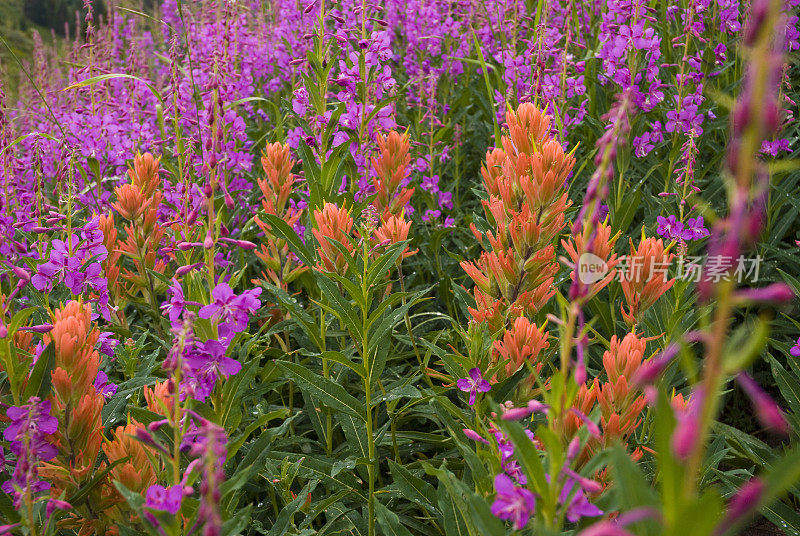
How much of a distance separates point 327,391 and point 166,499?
0.74 m

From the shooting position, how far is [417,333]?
3064 mm

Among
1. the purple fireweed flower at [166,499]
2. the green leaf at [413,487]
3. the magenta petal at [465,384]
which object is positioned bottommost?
the green leaf at [413,487]

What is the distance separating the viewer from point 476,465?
1.53 metres

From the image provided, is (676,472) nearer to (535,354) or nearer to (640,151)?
(535,354)

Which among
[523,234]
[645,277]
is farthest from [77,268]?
[645,277]

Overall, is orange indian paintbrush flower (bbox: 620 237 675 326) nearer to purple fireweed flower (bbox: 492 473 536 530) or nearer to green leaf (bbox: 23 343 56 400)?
purple fireweed flower (bbox: 492 473 536 530)

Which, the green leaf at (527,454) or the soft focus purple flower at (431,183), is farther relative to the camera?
the soft focus purple flower at (431,183)

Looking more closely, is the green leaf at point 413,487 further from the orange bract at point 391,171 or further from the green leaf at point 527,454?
the orange bract at point 391,171

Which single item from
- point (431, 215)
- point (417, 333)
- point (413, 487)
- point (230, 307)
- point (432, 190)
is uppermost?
point (230, 307)

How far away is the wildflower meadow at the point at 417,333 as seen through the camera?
971 mm

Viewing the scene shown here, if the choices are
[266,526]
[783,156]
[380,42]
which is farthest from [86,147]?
[783,156]

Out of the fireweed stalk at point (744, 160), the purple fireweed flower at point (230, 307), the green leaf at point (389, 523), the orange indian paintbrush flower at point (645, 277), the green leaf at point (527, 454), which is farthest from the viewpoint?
the orange indian paintbrush flower at point (645, 277)

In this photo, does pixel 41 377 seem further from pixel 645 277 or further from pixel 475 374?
pixel 645 277

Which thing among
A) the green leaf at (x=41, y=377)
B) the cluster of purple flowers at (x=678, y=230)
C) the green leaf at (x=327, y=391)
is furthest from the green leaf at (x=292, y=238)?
the cluster of purple flowers at (x=678, y=230)
